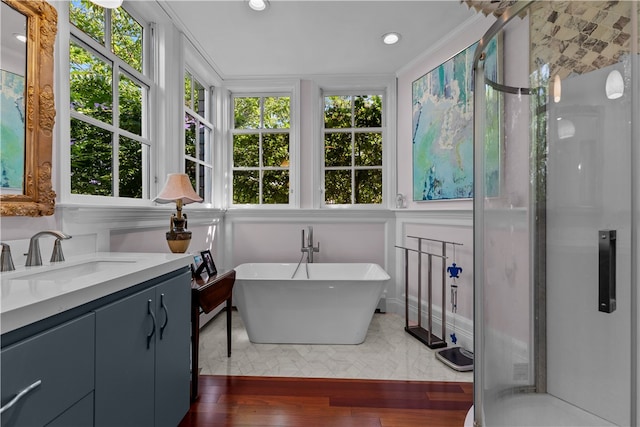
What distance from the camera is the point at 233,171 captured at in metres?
3.56

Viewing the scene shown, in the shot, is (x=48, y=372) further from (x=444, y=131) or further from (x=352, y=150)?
(x=352, y=150)

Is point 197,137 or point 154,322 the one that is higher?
point 197,137

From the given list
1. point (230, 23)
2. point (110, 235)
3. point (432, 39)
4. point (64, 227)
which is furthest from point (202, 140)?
point (432, 39)

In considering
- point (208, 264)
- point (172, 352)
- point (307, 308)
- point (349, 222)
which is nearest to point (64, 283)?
point (172, 352)

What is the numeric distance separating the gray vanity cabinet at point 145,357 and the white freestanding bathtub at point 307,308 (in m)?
0.87

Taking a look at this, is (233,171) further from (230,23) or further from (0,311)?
(0,311)

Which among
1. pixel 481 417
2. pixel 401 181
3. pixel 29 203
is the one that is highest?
pixel 401 181

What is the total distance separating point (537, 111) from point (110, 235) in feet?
7.32

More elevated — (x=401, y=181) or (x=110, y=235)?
(x=401, y=181)

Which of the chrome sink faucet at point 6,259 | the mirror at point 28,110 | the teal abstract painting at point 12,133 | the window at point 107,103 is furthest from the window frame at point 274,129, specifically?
the chrome sink faucet at point 6,259

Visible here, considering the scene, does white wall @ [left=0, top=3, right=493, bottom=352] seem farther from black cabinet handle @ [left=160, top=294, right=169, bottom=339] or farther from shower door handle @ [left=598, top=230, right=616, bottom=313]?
black cabinet handle @ [left=160, top=294, right=169, bottom=339]

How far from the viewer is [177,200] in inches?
76.6

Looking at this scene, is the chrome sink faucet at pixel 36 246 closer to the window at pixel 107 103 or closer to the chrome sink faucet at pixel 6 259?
the chrome sink faucet at pixel 6 259

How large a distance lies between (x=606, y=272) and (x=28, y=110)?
257cm
